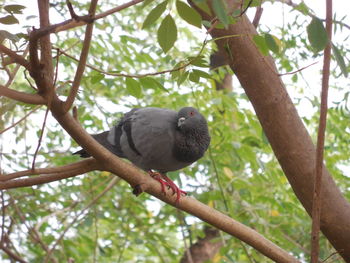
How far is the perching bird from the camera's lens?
11.4 ft

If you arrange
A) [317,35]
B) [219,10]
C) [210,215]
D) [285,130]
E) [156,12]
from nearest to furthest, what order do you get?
[219,10] → [317,35] → [156,12] → [210,215] → [285,130]

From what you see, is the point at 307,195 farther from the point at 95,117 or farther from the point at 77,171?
the point at 95,117

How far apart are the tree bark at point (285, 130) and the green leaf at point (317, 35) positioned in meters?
1.09

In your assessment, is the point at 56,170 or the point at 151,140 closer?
the point at 56,170

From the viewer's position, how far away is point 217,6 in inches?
57.1

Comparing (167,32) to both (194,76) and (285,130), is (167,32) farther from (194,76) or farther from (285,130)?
(285,130)

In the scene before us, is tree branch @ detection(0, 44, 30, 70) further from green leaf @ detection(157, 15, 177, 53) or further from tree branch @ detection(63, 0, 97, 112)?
green leaf @ detection(157, 15, 177, 53)

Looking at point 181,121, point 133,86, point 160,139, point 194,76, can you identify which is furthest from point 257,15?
point 160,139

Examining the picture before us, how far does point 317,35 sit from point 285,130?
1.22 meters

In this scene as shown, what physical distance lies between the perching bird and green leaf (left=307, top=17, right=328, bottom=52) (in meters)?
1.92

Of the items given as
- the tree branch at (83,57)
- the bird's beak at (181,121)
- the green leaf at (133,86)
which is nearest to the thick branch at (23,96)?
the tree branch at (83,57)

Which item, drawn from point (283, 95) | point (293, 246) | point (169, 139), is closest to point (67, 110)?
point (283, 95)

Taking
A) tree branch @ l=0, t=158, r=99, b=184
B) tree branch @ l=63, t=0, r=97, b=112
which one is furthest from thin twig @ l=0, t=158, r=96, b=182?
tree branch @ l=63, t=0, r=97, b=112

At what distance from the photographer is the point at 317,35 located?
5.34 ft
